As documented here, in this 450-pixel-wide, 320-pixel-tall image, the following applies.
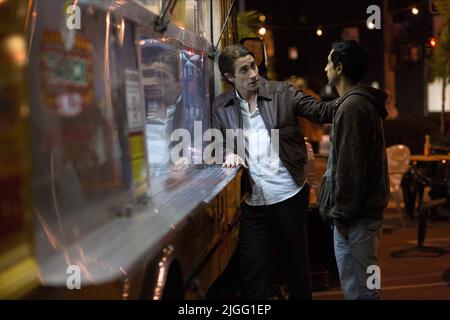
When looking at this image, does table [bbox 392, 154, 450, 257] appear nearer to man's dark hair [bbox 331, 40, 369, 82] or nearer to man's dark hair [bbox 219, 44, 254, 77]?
man's dark hair [bbox 219, 44, 254, 77]

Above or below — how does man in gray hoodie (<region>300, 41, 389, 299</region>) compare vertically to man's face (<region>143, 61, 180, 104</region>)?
below

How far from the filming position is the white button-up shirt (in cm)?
477

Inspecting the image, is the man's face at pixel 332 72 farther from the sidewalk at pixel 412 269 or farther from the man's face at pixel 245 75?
the sidewalk at pixel 412 269

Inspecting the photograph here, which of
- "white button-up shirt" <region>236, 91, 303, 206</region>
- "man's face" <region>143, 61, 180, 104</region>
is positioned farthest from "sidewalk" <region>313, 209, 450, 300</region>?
"man's face" <region>143, 61, 180, 104</region>

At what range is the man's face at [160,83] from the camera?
166 inches

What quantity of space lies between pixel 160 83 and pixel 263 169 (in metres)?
0.81

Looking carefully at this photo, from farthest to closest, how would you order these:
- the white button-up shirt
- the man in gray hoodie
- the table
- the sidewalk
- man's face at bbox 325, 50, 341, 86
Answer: the table < the sidewalk < the white button-up shirt < man's face at bbox 325, 50, 341, 86 < the man in gray hoodie

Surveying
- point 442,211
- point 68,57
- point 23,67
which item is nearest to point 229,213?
point 68,57

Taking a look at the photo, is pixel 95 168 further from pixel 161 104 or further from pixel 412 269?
pixel 412 269

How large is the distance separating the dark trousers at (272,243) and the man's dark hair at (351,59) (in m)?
0.88

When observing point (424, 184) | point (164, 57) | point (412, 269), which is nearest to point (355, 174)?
point (164, 57)

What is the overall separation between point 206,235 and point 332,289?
2.79m

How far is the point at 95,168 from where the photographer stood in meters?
2.95

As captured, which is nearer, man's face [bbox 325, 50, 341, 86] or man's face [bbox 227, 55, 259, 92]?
man's face [bbox 325, 50, 341, 86]
